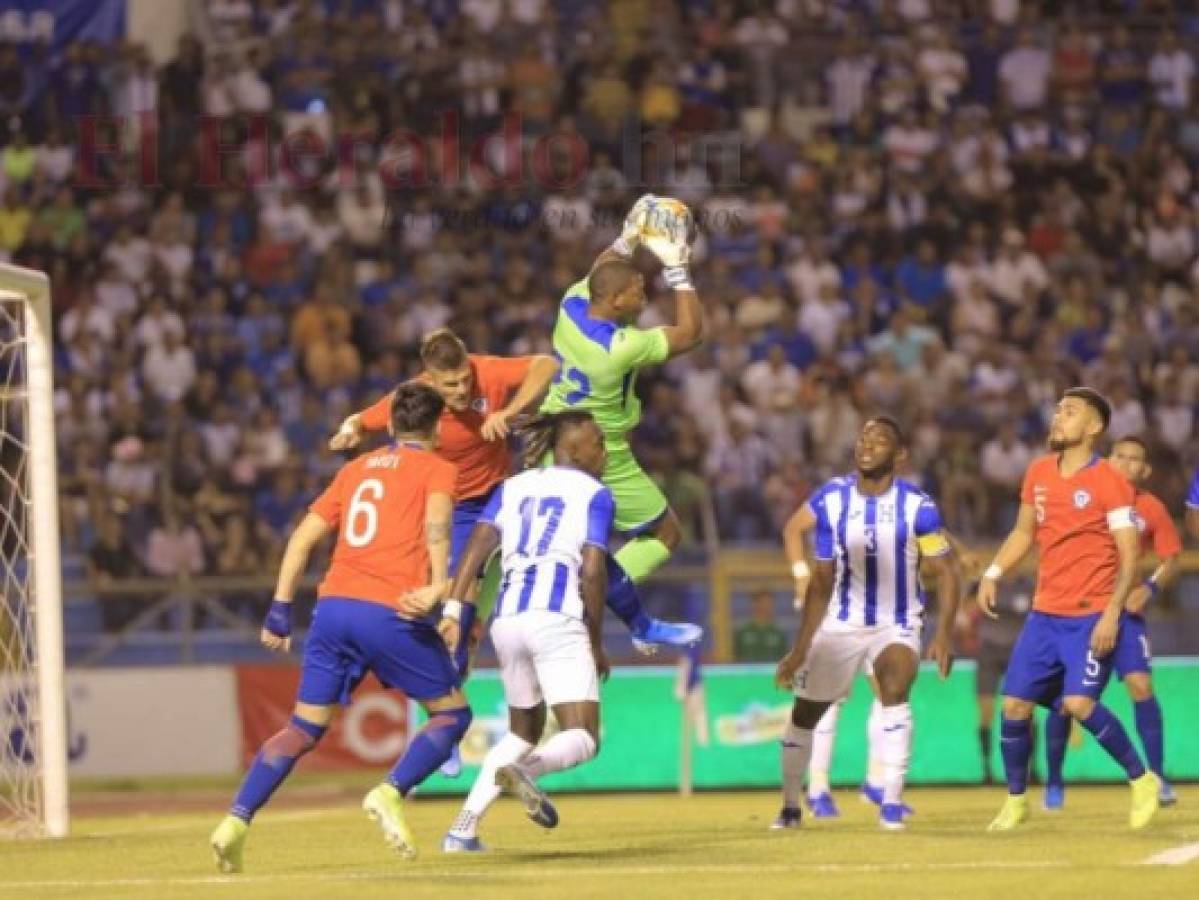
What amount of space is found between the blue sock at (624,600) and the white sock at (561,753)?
0.90 m

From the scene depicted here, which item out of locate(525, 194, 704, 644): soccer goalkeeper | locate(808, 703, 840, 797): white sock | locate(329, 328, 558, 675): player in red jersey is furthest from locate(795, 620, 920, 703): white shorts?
locate(329, 328, 558, 675): player in red jersey

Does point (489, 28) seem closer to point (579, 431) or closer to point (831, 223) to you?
point (831, 223)

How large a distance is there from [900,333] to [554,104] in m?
5.90

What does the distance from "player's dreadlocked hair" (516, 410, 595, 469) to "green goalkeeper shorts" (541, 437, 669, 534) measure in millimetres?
737

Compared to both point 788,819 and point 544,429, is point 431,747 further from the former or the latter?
point 788,819

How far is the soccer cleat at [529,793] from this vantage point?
12.3 m

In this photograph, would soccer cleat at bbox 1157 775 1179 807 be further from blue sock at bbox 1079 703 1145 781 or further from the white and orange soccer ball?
the white and orange soccer ball

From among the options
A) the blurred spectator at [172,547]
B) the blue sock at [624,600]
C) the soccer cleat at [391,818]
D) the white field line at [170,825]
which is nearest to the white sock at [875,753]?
the white field line at [170,825]

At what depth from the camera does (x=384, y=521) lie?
41.4 ft

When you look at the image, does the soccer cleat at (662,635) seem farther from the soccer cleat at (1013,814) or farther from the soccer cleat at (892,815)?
the soccer cleat at (1013,814)

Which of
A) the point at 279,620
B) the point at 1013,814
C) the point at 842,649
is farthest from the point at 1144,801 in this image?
the point at 279,620

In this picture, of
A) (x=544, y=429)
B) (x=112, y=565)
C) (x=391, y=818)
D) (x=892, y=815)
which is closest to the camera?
(x=391, y=818)

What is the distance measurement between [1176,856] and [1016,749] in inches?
113

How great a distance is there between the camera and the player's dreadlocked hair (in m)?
13.0
